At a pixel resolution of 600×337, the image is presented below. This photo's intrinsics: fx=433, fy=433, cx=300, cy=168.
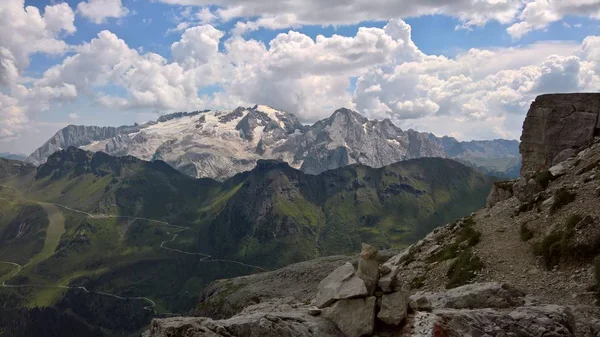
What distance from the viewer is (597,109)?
60312 millimetres

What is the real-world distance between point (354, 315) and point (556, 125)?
5335 centimetres

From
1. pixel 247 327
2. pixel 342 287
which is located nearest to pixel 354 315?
pixel 342 287

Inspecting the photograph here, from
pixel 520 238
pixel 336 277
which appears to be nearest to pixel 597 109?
pixel 520 238

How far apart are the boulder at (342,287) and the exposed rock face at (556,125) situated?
4879 centimetres

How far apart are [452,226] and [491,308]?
31576mm

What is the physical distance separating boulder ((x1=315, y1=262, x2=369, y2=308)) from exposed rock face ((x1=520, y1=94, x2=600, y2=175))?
48.8 meters

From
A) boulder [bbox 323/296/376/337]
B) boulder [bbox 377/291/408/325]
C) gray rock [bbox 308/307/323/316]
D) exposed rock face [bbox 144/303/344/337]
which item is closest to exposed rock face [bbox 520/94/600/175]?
boulder [bbox 377/291/408/325]

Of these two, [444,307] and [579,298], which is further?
[579,298]

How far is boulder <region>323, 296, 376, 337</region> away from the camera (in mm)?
23812

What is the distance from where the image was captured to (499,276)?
37.0m

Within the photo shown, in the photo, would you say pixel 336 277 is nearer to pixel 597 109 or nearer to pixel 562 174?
pixel 562 174

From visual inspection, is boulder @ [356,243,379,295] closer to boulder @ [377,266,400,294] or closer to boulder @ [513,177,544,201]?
boulder @ [377,266,400,294]

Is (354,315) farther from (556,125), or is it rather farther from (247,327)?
(556,125)

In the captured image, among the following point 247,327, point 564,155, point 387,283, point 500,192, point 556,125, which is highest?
point 556,125
